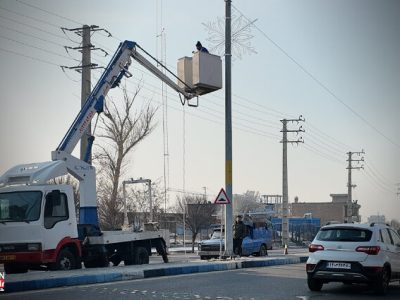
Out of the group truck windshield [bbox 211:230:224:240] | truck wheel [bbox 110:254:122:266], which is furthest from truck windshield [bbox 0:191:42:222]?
truck windshield [bbox 211:230:224:240]

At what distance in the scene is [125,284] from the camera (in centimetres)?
1452

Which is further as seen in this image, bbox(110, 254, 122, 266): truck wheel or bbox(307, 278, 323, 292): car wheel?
bbox(110, 254, 122, 266): truck wheel

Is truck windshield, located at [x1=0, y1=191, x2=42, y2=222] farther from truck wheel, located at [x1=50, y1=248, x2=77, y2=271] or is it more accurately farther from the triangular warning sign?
the triangular warning sign

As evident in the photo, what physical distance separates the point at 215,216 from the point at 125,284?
55.4 meters

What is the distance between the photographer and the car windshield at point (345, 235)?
13320 mm

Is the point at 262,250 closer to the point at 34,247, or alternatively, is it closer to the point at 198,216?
the point at 34,247

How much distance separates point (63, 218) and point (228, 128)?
369 inches

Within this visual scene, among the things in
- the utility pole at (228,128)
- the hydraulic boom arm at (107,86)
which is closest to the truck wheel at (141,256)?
the utility pole at (228,128)

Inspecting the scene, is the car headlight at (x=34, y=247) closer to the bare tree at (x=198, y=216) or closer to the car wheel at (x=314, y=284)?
the car wheel at (x=314, y=284)

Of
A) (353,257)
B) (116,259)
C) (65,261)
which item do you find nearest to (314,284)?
(353,257)

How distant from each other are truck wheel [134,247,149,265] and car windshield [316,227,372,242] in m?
8.71

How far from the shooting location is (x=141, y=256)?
69.3 ft

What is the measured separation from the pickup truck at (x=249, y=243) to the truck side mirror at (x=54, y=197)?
13263mm

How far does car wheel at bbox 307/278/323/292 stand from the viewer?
13.6 metres
